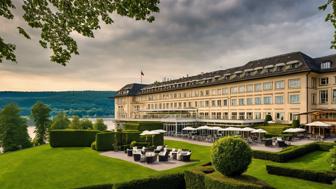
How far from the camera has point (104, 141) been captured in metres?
32.8

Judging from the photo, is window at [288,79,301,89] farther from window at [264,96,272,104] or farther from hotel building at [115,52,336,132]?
window at [264,96,272,104]

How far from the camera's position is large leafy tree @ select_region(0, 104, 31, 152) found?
162 ft

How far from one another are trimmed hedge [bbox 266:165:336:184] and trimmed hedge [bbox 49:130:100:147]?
30843mm

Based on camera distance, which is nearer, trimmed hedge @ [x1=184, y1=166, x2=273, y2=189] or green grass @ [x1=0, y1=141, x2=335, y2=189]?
trimmed hedge @ [x1=184, y1=166, x2=273, y2=189]

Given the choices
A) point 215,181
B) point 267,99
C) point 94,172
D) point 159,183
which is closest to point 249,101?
point 267,99

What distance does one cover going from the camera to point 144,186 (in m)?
13.8

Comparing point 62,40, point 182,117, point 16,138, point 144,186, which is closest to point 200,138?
point 182,117

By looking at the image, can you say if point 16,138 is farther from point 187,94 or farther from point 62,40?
point 62,40

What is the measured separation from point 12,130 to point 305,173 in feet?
181

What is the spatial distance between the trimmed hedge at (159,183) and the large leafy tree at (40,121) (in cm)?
5432

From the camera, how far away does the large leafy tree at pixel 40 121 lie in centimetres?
5853

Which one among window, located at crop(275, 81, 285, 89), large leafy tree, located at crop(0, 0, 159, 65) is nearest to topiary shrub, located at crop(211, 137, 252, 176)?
large leafy tree, located at crop(0, 0, 159, 65)

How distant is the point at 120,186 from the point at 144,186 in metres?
1.46

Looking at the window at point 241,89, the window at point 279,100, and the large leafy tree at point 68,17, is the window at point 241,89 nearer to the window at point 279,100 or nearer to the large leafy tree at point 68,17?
the window at point 279,100
